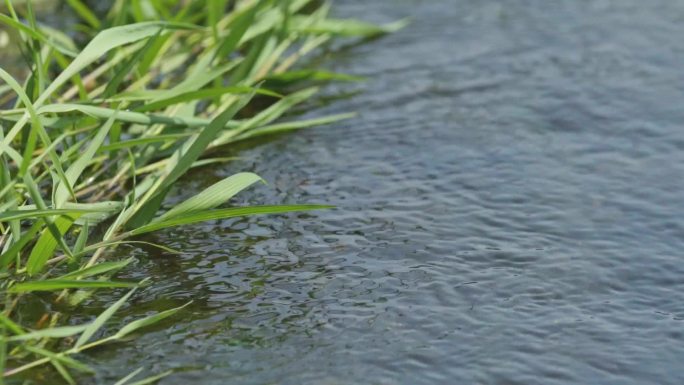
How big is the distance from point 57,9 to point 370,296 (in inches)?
109

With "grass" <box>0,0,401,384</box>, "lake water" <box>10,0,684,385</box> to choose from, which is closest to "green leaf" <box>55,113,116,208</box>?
"grass" <box>0,0,401,384</box>

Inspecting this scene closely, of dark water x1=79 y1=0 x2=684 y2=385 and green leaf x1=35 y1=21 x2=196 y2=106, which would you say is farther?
green leaf x1=35 y1=21 x2=196 y2=106

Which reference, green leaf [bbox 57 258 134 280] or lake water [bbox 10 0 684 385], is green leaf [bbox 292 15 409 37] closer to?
lake water [bbox 10 0 684 385]

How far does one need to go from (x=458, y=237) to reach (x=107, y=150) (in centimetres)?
92

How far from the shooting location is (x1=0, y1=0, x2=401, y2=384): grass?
232 cm

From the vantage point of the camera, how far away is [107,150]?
9.48 feet

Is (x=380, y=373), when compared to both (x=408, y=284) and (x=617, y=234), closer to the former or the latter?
(x=408, y=284)

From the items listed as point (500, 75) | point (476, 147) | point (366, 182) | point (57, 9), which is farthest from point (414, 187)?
point (57, 9)

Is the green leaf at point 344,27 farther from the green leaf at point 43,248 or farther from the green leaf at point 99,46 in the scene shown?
the green leaf at point 43,248

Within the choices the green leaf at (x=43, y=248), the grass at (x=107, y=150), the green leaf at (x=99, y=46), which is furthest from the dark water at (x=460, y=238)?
the green leaf at (x=99, y=46)

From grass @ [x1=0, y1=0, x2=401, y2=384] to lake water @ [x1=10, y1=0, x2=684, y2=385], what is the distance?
126 millimetres

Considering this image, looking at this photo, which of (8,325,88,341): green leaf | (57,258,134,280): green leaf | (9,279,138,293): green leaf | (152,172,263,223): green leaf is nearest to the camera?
(8,325,88,341): green leaf

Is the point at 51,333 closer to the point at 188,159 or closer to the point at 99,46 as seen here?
the point at 188,159

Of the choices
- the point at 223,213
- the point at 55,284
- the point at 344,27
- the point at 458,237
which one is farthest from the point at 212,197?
the point at 344,27
